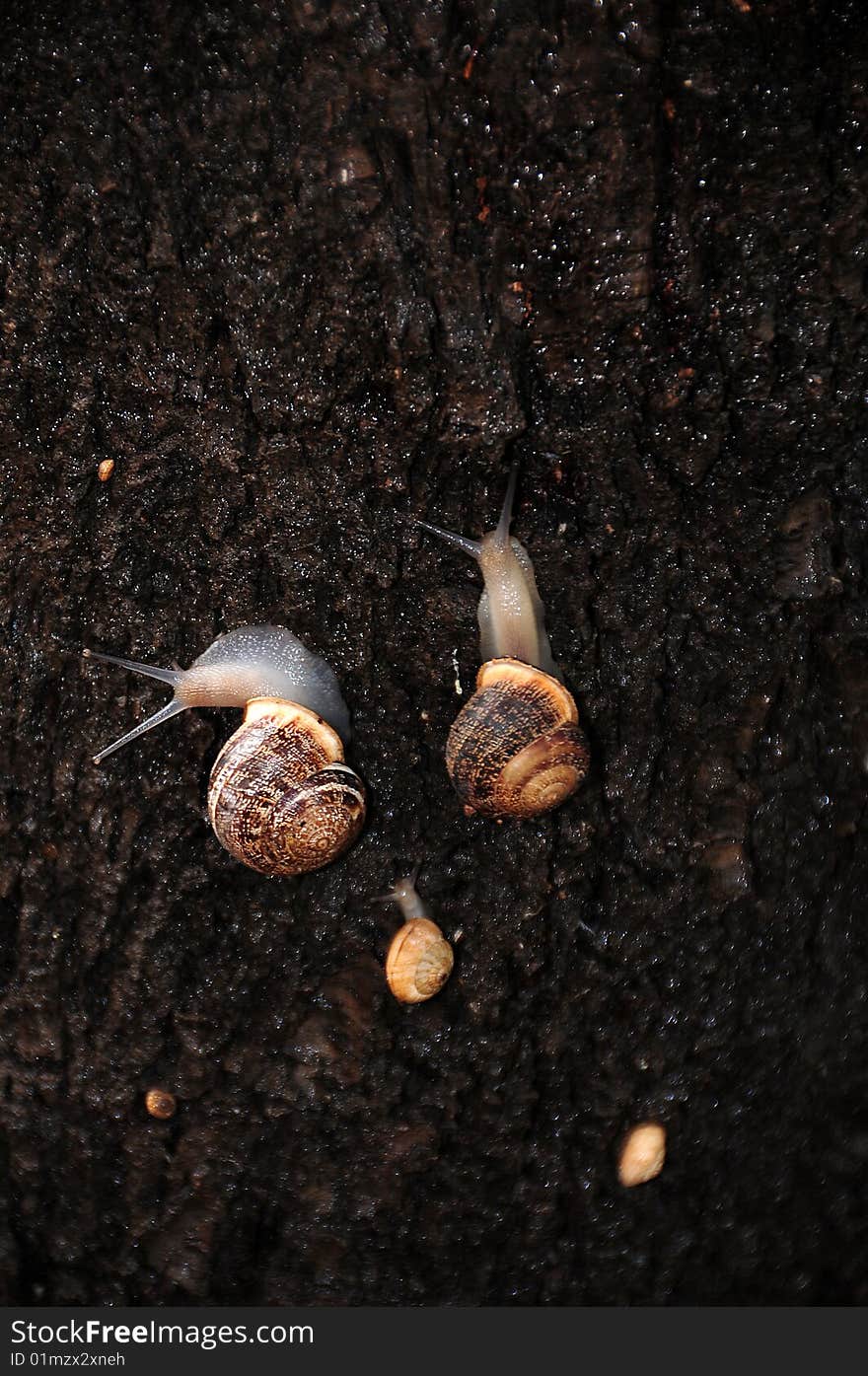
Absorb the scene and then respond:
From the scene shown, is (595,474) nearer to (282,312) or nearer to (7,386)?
(282,312)

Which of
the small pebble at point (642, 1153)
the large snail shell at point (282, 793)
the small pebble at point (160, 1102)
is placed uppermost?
the large snail shell at point (282, 793)

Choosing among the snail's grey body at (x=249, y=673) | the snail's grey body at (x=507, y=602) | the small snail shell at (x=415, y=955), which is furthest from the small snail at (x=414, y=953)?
the snail's grey body at (x=507, y=602)

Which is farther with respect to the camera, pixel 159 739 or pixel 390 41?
pixel 159 739

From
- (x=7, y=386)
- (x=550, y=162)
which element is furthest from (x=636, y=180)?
(x=7, y=386)

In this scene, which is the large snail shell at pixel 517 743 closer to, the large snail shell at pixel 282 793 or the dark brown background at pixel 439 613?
the dark brown background at pixel 439 613

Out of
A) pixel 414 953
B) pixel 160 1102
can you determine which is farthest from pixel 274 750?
pixel 160 1102

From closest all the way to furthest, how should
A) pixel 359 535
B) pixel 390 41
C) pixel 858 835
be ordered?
1. pixel 390 41
2. pixel 359 535
3. pixel 858 835
